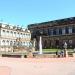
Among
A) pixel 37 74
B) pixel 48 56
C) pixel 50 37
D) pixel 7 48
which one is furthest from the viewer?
pixel 50 37

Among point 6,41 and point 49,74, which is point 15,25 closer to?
point 6,41

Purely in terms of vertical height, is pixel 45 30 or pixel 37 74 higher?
pixel 45 30

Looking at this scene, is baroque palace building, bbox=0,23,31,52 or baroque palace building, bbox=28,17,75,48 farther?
baroque palace building, bbox=0,23,31,52

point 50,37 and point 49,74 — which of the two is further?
point 50,37

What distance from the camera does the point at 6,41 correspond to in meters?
73.2

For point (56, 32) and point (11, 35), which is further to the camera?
point (11, 35)

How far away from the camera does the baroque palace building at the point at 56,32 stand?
60969 millimetres

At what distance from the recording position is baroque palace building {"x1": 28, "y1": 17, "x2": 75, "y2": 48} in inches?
2400

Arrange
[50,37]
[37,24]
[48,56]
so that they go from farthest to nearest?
[37,24] → [50,37] → [48,56]

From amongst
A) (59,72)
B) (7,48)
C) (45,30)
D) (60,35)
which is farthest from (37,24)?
(59,72)

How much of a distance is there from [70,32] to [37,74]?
45.1 m

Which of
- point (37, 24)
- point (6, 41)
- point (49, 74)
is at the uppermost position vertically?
point (37, 24)

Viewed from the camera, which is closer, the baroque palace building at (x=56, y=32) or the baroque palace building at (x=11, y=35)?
the baroque palace building at (x=56, y=32)

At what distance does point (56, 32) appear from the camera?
6481 cm
